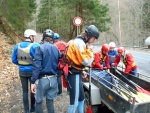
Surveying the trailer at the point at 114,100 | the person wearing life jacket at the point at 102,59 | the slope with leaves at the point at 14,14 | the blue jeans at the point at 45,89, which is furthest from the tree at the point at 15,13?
the blue jeans at the point at 45,89

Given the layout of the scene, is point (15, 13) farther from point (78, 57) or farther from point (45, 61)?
point (78, 57)

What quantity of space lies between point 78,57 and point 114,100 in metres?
1.12

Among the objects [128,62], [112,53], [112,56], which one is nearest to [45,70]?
[128,62]

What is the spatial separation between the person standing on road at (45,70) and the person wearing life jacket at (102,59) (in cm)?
227

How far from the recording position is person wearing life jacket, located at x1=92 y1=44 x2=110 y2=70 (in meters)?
6.01

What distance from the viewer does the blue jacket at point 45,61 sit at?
3.71 meters

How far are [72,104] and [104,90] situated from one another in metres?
0.84

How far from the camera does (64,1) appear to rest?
22234 mm

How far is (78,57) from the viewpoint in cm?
366

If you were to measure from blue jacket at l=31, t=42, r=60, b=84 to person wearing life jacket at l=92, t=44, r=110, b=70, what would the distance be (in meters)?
2.30

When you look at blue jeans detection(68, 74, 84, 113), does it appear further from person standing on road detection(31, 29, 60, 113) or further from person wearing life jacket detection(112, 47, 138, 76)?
person wearing life jacket detection(112, 47, 138, 76)

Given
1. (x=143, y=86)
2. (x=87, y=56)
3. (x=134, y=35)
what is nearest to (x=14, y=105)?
(x=87, y=56)

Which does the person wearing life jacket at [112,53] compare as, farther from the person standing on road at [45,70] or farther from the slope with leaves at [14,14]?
the slope with leaves at [14,14]

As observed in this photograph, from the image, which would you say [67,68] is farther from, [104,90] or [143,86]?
[143,86]
